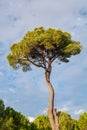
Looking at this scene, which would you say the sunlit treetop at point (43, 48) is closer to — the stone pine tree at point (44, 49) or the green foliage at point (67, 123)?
the stone pine tree at point (44, 49)

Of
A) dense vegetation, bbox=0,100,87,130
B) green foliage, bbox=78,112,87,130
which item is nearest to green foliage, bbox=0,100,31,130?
dense vegetation, bbox=0,100,87,130

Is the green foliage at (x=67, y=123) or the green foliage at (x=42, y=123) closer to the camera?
the green foliage at (x=42, y=123)

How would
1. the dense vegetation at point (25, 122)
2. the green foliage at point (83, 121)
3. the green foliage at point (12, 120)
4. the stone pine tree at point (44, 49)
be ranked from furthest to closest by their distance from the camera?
the green foliage at point (83, 121) → the dense vegetation at point (25, 122) → the green foliage at point (12, 120) → the stone pine tree at point (44, 49)

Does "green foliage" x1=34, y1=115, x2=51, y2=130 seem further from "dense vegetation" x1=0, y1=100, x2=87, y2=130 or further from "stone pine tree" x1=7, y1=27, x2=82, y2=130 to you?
"stone pine tree" x1=7, y1=27, x2=82, y2=130

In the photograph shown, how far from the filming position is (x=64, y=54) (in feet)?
99.6

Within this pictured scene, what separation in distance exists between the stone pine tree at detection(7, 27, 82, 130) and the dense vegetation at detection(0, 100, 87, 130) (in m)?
4.75

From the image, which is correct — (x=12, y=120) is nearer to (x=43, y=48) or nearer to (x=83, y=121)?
(x=43, y=48)

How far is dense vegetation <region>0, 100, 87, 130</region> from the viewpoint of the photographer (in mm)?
35531

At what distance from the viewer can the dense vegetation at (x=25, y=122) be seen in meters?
35.5

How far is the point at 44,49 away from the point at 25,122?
12268 mm

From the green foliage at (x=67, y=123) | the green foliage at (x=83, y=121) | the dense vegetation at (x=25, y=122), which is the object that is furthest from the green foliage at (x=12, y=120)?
the green foliage at (x=83, y=121)

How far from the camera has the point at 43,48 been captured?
29859mm

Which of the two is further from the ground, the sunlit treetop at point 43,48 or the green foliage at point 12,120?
the sunlit treetop at point 43,48

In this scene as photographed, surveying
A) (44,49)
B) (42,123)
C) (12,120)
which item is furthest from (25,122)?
(44,49)
